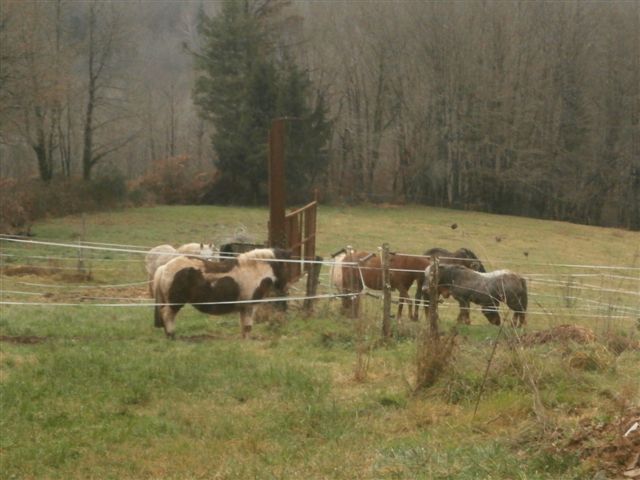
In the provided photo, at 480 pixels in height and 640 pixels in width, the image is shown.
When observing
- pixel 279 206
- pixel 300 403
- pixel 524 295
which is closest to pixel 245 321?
pixel 279 206

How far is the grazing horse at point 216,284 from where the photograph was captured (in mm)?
11562

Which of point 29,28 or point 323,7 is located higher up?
point 323,7

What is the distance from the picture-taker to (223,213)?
3931 centimetres

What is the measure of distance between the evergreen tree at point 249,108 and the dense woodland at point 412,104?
87 millimetres

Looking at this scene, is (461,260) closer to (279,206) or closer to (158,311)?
(279,206)

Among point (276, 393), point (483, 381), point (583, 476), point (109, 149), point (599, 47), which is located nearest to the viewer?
point (583, 476)

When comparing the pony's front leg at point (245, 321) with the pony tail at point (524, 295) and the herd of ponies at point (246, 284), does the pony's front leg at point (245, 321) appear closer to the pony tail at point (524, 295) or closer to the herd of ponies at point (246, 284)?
the herd of ponies at point (246, 284)

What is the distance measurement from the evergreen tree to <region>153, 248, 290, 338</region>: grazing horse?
1242 inches

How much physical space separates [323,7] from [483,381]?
4602 cm

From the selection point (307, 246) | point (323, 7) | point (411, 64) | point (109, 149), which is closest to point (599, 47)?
point (411, 64)

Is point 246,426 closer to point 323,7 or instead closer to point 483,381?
point 483,381

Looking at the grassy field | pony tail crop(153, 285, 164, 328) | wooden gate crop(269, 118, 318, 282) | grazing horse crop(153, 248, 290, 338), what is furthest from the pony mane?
pony tail crop(153, 285, 164, 328)

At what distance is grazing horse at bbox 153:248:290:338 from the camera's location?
1156 centimetres

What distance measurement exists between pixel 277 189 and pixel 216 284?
261 cm
